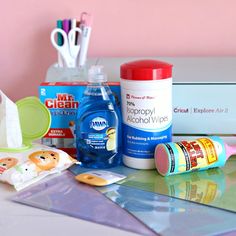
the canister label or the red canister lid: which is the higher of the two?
the red canister lid

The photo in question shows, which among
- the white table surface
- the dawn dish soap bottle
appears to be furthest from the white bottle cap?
the white table surface

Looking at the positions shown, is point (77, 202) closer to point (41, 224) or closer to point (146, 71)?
point (41, 224)

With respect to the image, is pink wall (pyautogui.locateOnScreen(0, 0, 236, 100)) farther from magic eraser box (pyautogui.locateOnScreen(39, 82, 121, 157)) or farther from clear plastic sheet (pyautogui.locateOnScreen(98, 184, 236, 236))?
clear plastic sheet (pyautogui.locateOnScreen(98, 184, 236, 236))

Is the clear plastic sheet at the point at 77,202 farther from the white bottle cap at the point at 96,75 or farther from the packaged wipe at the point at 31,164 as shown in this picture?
the white bottle cap at the point at 96,75

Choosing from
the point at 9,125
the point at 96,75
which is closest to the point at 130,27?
the point at 96,75

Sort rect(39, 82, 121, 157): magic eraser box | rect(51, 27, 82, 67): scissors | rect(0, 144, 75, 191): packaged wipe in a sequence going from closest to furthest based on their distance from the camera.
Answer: rect(0, 144, 75, 191): packaged wipe → rect(39, 82, 121, 157): magic eraser box → rect(51, 27, 82, 67): scissors

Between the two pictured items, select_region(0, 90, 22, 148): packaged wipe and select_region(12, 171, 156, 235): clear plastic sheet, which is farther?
select_region(0, 90, 22, 148): packaged wipe

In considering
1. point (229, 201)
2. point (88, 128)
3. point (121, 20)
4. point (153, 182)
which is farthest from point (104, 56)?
point (229, 201)

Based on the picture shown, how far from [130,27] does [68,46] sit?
6.3 inches

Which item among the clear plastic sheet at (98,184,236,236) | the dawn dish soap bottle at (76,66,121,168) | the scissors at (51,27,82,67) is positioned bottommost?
the clear plastic sheet at (98,184,236,236)

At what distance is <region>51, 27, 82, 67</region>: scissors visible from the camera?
1.01 m

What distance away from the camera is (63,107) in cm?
90

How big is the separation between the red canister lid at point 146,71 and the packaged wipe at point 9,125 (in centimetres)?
21

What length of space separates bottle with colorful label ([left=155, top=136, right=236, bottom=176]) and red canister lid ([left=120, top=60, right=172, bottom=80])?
12 cm
